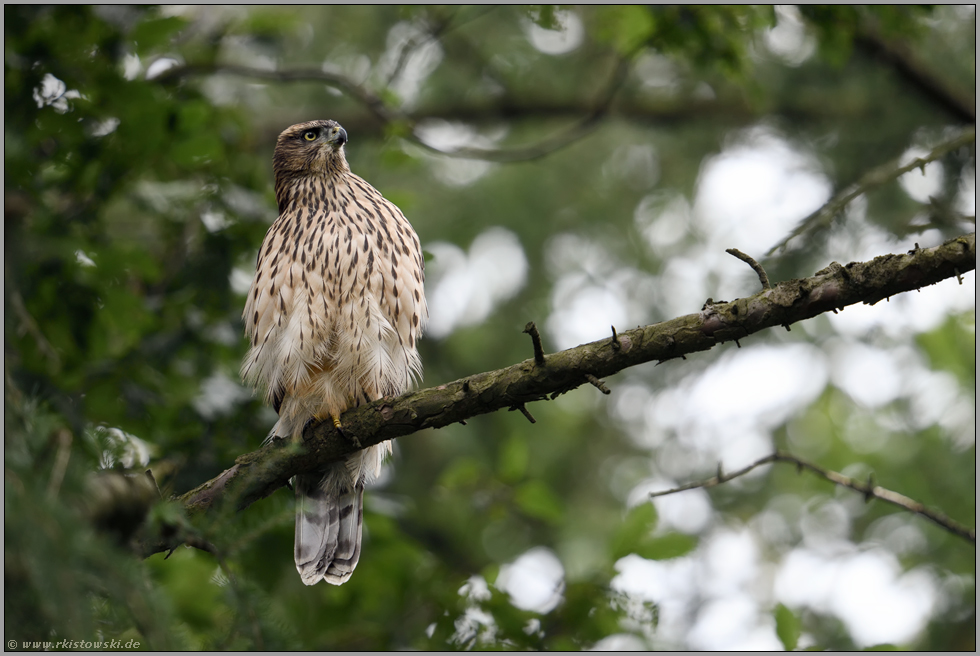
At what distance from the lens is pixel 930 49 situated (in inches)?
238

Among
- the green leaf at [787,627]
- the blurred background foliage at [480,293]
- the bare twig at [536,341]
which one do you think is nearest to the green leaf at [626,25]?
the blurred background foliage at [480,293]

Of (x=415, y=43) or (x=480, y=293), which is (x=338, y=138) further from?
(x=480, y=293)

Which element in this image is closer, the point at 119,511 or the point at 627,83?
the point at 119,511

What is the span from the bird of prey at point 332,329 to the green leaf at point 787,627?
79.4 inches

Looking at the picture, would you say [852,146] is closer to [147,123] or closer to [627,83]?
[627,83]

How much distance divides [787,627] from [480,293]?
560 centimetres

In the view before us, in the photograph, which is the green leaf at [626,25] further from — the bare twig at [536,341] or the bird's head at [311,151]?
the bare twig at [536,341]

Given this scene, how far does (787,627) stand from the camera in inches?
134

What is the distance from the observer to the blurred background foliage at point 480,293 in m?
3.38

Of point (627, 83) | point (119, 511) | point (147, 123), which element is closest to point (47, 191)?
point (147, 123)

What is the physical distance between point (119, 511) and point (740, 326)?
72.3 inches

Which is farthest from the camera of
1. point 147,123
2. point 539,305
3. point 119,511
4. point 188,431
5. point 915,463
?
point 539,305

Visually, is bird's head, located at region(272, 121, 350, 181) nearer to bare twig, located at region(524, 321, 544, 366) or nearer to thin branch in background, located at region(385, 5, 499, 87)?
thin branch in background, located at region(385, 5, 499, 87)

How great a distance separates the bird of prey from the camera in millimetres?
3635
